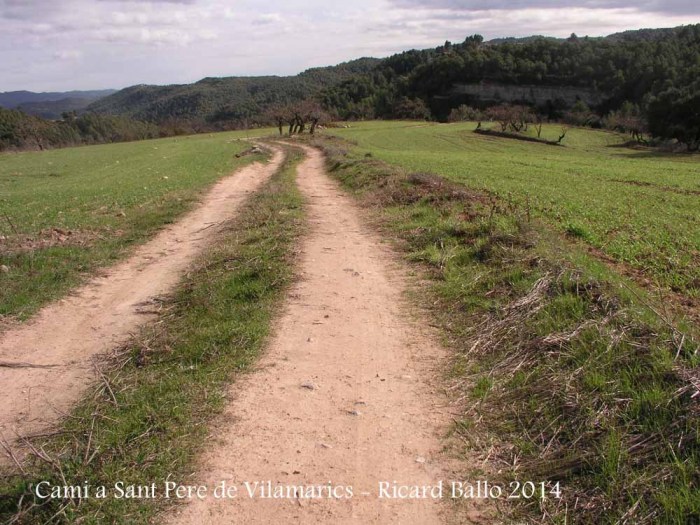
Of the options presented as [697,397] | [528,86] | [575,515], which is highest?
[528,86]

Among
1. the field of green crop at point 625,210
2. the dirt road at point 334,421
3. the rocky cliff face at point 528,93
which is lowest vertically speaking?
the dirt road at point 334,421

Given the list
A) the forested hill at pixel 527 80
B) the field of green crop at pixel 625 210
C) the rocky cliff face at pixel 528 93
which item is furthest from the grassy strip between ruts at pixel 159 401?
the rocky cliff face at pixel 528 93

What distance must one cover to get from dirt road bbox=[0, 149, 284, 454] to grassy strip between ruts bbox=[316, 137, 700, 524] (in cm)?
436

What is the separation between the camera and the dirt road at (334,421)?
12.5 feet

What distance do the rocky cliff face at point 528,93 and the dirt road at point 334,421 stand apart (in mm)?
143201

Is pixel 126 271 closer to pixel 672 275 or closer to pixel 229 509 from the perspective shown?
pixel 229 509

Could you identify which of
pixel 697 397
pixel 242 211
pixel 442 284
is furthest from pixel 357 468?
pixel 242 211

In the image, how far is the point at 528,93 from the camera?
14050 centimetres

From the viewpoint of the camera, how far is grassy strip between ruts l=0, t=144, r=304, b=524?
3844 mm

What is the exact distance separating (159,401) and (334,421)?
185 cm

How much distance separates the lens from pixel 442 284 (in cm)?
825

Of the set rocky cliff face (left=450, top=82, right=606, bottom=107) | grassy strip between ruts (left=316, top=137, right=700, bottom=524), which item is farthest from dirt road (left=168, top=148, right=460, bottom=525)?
rocky cliff face (left=450, top=82, right=606, bottom=107)

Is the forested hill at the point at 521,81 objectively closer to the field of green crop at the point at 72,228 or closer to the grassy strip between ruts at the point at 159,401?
the field of green crop at the point at 72,228

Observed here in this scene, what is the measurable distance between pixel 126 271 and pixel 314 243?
3.95 m
